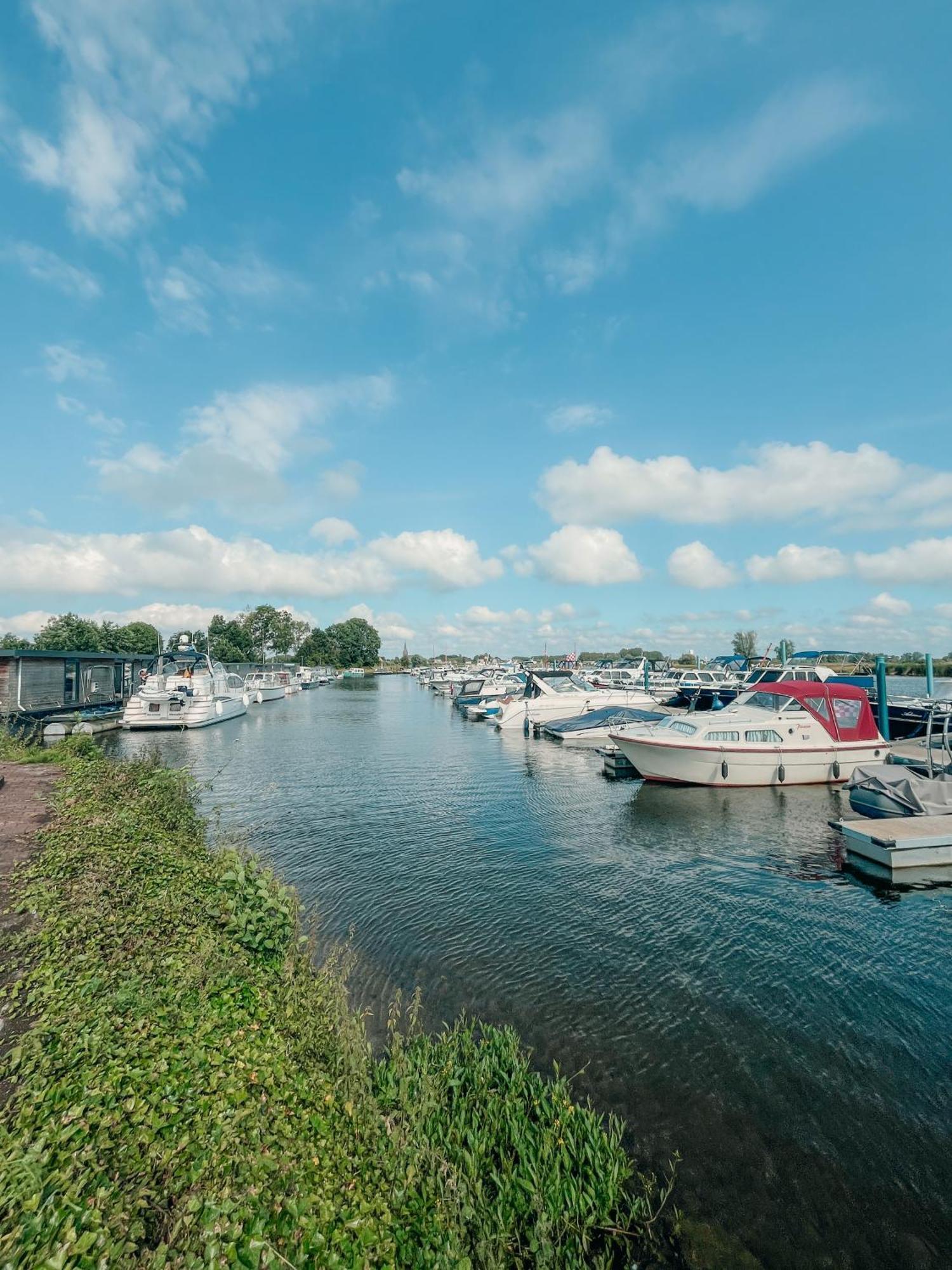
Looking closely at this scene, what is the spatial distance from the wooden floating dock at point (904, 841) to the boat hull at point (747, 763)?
688 cm

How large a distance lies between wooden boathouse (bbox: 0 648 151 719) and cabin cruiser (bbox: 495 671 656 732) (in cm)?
3125

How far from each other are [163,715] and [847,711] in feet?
141

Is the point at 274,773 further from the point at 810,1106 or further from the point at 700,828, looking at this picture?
the point at 810,1106

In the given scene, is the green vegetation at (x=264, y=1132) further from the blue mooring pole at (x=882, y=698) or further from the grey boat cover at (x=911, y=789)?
the blue mooring pole at (x=882, y=698)

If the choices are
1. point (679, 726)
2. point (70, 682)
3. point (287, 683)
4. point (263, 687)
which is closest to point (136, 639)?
point (287, 683)

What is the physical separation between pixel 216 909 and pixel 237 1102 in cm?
458

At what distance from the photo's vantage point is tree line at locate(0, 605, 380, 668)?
364 feet

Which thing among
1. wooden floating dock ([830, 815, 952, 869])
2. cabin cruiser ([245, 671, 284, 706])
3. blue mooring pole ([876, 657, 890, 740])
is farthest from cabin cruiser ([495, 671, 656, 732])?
cabin cruiser ([245, 671, 284, 706])

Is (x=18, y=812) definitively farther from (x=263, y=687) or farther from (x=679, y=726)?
(x=263, y=687)

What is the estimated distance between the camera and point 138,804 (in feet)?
52.3

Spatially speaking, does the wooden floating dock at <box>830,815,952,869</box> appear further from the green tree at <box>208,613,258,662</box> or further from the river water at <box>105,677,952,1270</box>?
the green tree at <box>208,613,258,662</box>

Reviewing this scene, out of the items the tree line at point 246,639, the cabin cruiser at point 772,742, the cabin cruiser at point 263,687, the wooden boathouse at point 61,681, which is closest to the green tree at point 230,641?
the tree line at point 246,639

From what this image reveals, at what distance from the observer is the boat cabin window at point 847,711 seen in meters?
23.6

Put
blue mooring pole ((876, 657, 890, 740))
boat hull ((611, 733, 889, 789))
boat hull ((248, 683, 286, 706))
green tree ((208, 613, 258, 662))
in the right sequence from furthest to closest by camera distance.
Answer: green tree ((208, 613, 258, 662)), boat hull ((248, 683, 286, 706)), blue mooring pole ((876, 657, 890, 740)), boat hull ((611, 733, 889, 789))
